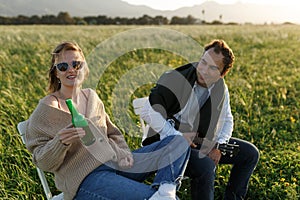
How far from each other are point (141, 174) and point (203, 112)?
2.48 feet

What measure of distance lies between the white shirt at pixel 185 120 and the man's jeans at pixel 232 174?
0.10m

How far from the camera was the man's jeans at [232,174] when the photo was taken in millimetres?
2688

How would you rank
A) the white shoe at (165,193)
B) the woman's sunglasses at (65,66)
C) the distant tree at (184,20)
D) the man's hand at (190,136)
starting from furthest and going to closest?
the distant tree at (184,20) < the man's hand at (190,136) < the woman's sunglasses at (65,66) < the white shoe at (165,193)

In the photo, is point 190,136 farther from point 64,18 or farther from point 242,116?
point 64,18

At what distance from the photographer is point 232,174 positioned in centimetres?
312

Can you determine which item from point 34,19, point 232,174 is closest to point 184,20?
point 34,19

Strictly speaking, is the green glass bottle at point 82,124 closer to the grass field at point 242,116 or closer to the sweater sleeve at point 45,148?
the sweater sleeve at point 45,148

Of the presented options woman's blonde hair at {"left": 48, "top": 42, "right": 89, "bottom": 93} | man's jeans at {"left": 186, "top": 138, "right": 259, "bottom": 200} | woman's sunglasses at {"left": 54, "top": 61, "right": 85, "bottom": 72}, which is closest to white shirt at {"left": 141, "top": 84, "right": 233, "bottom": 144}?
man's jeans at {"left": 186, "top": 138, "right": 259, "bottom": 200}

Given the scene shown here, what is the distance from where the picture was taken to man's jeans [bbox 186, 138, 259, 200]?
2688mm

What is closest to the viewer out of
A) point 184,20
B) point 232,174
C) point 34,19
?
point 232,174

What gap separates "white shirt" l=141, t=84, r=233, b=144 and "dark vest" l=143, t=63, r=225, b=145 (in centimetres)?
4

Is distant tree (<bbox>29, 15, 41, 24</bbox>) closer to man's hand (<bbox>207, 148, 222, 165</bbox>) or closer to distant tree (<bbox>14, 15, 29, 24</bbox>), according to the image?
distant tree (<bbox>14, 15, 29, 24</bbox>)

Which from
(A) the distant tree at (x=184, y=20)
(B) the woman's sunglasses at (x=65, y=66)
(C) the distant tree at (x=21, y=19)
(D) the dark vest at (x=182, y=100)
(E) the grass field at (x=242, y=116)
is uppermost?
(B) the woman's sunglasses at (x=65, y=66)

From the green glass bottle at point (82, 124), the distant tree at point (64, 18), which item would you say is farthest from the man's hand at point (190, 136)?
the distant tree at point (64, 18)
